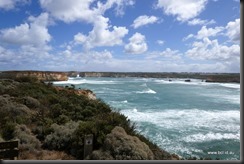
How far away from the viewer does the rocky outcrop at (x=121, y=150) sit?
6117 mm

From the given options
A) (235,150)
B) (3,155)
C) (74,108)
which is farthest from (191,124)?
(3,155)

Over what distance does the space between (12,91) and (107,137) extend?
9914mm

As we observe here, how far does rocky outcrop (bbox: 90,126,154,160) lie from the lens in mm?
6117

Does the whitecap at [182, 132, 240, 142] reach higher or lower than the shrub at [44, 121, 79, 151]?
lower

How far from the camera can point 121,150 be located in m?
6.24

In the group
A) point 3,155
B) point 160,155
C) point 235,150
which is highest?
point 3,155

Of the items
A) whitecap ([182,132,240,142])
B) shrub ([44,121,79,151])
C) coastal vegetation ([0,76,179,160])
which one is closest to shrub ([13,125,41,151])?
coastal vegetation ([0,76,179,160])

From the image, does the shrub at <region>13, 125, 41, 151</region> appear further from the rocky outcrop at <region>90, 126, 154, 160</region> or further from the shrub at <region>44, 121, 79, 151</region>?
the rocky outcrop at <region>90, 126, 154, 160</region>

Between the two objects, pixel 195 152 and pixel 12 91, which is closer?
pixel 195 152

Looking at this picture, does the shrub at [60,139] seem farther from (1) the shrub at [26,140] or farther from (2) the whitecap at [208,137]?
(2) the whitecap at [208,137]

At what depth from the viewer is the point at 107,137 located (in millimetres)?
6605

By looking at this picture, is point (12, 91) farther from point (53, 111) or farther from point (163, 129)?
point (163, 129)

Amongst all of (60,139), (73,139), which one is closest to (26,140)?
(60,139)

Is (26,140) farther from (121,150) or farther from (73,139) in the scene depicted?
(121,150)
